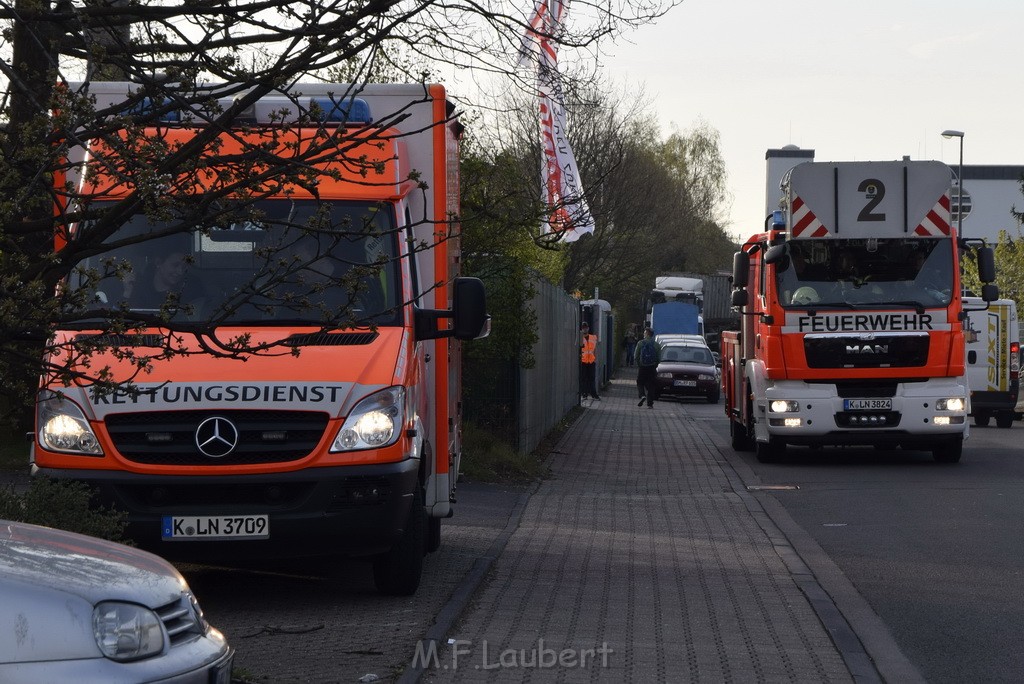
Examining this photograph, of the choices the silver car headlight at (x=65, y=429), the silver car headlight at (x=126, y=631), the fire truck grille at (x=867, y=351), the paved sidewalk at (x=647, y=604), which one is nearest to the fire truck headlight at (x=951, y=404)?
the fire truck grille at (x=867, y=351)

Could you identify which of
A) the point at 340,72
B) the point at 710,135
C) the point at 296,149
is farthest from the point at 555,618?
the point at 710,135

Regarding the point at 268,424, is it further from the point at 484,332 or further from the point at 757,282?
the point at 757,282

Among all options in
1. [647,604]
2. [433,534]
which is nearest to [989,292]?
[433,534]

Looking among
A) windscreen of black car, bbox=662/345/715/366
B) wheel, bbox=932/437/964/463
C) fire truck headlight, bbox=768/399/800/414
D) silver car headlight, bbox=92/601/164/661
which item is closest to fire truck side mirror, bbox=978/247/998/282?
wheel, bbox=932/437/964/463

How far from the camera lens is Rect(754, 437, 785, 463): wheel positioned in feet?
64.0

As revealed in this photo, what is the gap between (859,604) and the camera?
8.72 metres

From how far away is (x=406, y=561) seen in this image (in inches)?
330

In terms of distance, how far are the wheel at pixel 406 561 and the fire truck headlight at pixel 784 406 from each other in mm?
10752

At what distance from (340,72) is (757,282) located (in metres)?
6.74

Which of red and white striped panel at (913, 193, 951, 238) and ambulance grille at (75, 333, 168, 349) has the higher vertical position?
red and white striped panel at (913, 193, 951, 238)

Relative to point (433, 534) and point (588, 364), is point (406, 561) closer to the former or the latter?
point (433, 534)

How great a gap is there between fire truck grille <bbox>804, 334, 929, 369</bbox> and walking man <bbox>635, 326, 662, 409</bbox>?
15596 mm

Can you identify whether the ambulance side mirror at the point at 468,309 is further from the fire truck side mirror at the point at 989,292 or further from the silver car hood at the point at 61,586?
the fire truck side mirror at the point at 989,292

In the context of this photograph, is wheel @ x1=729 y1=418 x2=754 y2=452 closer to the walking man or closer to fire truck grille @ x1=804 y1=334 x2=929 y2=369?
fire truck grille @ x1=804 y1=334 x2=929 y2=369
